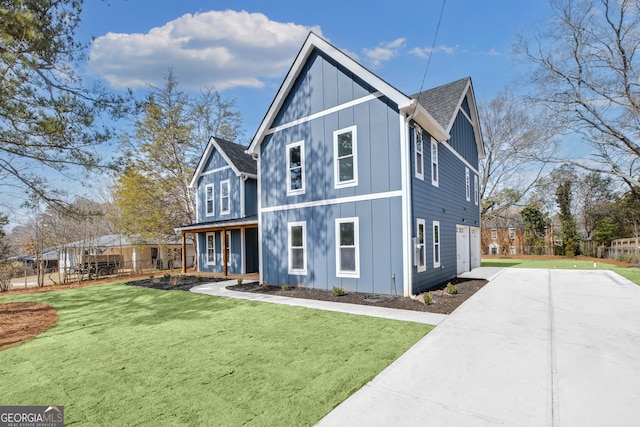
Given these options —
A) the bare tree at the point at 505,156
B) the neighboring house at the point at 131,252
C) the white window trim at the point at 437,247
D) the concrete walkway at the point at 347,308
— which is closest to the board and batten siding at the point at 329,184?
the concrete walkway at the point at 347,308

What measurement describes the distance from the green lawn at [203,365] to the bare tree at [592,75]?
1964 centimetres

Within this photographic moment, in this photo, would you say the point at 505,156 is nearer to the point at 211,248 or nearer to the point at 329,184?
the point at 329,184

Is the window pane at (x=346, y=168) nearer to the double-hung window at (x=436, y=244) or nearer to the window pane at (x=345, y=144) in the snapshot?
the window pane at (x=345, y=144)

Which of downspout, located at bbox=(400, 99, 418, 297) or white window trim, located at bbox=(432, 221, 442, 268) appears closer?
downspout, located at bbox=(400, 99, 418, 297)

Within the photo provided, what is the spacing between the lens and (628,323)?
18.9 ft

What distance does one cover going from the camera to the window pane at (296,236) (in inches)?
419

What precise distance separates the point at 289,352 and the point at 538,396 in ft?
9.86

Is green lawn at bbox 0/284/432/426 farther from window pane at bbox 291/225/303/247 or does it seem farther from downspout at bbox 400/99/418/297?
window pane at bbox 291/225/303/247

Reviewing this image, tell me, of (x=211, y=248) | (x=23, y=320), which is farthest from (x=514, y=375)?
(x=211, y=248)

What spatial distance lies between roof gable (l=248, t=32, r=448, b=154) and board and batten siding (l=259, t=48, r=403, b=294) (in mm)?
210

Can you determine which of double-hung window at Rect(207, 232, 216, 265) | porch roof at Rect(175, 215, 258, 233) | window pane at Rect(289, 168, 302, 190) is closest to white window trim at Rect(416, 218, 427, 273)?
window pane at Rect(289, 168, 302, 190)

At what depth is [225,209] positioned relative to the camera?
16.8m

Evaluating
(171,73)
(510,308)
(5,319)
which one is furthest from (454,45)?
(171,73)

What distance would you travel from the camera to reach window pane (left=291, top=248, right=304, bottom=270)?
10.6 meters
